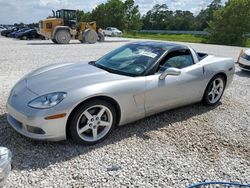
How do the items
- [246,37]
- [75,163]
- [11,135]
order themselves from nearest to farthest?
[75,163] < [11,135] < [246,37]

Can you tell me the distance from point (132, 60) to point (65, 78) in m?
1.14

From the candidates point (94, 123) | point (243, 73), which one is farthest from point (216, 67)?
point (243, 73)

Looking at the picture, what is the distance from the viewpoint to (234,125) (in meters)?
4.19

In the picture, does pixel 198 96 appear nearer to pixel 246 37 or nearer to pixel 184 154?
pixel 184 154

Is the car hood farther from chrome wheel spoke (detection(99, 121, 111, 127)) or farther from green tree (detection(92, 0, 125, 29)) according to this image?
green tree (detection(92, 0, 125, 29))

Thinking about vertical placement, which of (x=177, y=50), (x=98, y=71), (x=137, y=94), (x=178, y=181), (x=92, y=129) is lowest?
(x=178, y=181)

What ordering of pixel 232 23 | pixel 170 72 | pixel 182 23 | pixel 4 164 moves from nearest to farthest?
pixel 4 164 → pixel 170 72 → pixel 232 23 → pixel 182 23

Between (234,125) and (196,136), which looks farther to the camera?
(234,125)

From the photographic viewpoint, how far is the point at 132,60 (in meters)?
4.04

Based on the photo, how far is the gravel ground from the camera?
2658 millimetres

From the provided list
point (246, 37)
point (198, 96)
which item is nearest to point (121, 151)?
point (198, 96)

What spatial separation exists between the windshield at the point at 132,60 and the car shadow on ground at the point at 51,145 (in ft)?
2.77

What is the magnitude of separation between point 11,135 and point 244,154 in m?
3.08

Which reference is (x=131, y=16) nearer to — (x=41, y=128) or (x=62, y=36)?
(x=62, y=36)
